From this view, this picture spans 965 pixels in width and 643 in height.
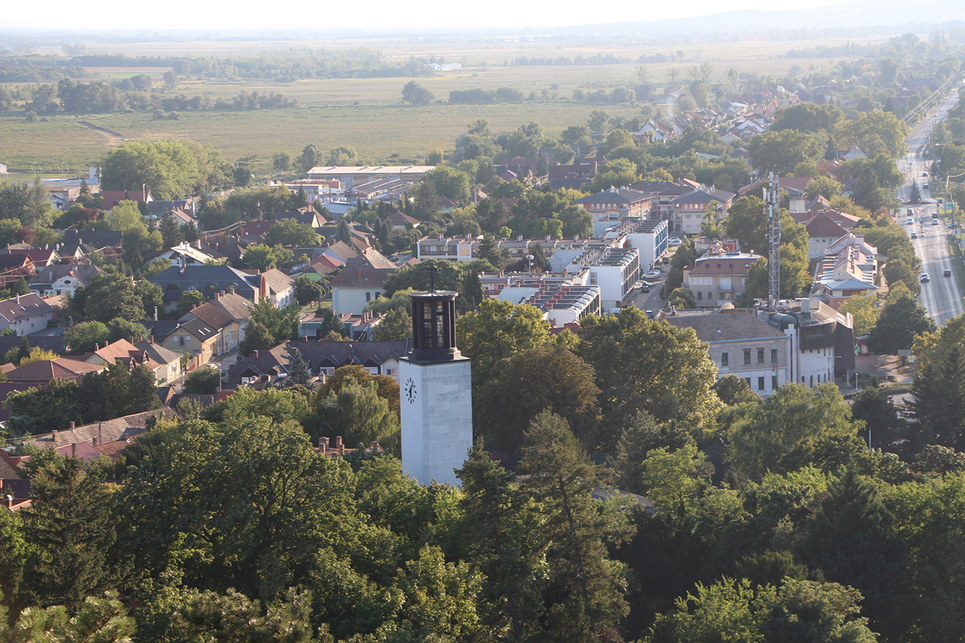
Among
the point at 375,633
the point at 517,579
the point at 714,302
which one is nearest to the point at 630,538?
the point at 517,579

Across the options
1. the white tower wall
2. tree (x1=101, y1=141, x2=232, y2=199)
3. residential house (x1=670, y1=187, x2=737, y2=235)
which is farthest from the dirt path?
the white tower wall

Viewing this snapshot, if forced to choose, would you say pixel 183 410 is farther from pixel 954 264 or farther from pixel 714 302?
pixel 954 264

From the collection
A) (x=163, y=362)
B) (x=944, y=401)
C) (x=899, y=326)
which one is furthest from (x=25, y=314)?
(x=944, y=401)

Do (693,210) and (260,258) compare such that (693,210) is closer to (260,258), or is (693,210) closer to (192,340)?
(260,258)

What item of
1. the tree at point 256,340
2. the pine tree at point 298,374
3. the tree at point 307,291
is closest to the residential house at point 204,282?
the tree at point 307,291

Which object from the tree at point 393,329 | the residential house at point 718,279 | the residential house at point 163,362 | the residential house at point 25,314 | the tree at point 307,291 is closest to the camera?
the tree at point 393,329

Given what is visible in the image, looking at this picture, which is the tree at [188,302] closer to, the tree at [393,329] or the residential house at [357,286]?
the residential house at [357,286]

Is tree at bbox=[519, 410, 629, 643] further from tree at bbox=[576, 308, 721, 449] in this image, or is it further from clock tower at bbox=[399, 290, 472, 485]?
tree at bbox=[576, 308, 721, 449]
